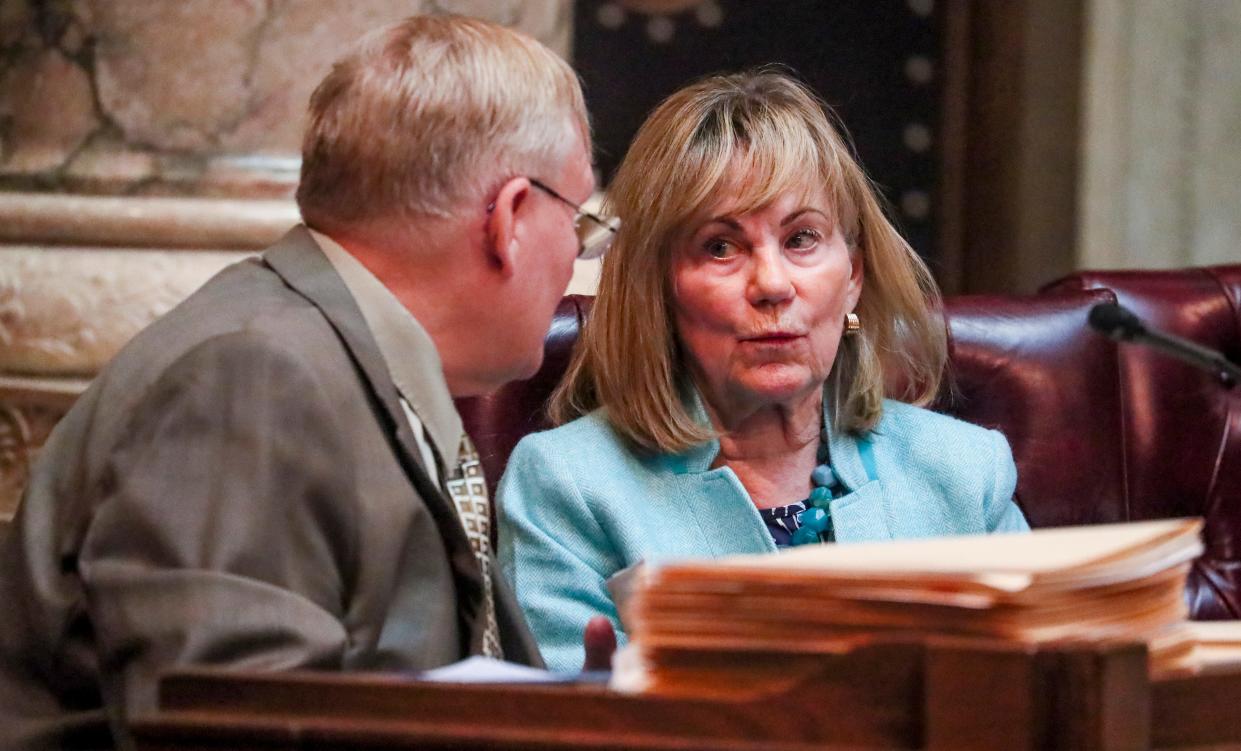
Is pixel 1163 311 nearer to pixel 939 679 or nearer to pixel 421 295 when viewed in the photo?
pixel 421 295

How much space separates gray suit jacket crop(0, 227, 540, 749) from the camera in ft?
4.81

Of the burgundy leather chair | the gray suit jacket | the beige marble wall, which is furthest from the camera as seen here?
the beige marble wall

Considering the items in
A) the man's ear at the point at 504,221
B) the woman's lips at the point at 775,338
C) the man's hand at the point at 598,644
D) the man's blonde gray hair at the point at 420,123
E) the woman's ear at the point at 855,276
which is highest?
the man's blonde gray hair at the point at 420,123

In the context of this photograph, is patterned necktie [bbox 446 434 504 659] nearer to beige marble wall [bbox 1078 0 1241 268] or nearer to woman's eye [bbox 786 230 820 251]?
woman's eye [bbox 786 230 820 251]

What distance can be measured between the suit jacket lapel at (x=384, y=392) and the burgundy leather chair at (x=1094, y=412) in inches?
39.8

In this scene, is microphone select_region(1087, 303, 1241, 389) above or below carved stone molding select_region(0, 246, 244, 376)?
above

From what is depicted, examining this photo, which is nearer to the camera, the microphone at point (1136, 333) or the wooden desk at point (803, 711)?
the wooden desk at point (803, 711)

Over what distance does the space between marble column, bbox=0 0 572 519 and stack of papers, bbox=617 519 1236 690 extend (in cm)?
208

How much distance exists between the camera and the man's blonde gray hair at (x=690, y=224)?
251cm

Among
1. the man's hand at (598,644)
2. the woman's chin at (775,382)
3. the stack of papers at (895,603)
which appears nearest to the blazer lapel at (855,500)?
the woman's chin at (775,382)

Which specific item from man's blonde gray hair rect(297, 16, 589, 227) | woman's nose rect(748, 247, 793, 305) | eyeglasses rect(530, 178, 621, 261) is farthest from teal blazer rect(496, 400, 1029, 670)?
man's blonde gray hair rect(297, 16, 589, 227)

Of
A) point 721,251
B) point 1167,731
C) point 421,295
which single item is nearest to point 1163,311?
point 721,251

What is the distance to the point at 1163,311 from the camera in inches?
116

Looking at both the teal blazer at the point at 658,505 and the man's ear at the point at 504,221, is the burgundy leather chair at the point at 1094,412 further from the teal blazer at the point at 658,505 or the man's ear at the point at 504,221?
the man's ear at the point at 504,221
